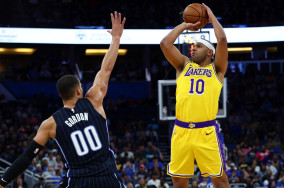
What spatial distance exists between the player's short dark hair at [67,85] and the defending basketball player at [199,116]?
1.88 m

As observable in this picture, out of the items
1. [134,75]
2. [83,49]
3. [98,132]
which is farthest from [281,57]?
[98,132]

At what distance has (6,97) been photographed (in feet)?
75.5

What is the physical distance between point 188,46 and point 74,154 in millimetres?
7608

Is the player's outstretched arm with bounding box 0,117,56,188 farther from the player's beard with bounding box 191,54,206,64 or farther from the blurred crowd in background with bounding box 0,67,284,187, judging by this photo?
the blurred crowd in background with bounding box 0,67,284,187

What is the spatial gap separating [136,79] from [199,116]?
18425 mm

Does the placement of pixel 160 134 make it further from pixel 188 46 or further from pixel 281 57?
pixel 188 46

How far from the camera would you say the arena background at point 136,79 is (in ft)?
60.1

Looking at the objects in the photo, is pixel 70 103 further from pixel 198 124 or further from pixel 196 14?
pixel 196 14

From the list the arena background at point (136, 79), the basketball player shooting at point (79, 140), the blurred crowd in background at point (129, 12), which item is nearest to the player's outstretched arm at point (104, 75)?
the basketball player shooting at point (79, 140)

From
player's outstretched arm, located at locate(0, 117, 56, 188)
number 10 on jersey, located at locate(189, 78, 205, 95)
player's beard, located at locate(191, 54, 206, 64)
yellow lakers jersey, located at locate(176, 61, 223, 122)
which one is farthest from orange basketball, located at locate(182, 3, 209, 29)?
player's outstretched arm, located at locate(0, 117, 56, 188)

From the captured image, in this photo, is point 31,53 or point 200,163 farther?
point 31,53

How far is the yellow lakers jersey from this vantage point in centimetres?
559

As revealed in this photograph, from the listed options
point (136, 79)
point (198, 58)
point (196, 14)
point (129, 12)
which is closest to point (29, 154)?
point (198, 58)

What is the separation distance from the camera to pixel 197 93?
18.4 feet
